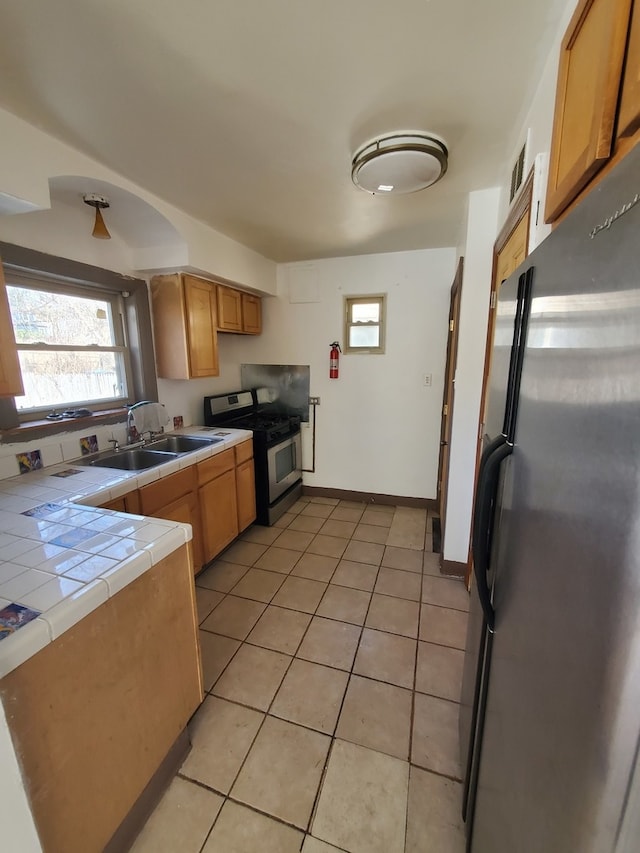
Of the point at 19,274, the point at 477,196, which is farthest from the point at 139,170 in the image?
the point at 477,196

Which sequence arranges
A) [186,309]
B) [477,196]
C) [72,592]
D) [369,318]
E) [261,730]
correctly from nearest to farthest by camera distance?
1. [72,592]
2. [261,730]
3. [477,196]
4. [186,309]
5. [369,318]

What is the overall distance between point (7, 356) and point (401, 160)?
1835mm

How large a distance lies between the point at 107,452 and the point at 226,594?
3.93 feet

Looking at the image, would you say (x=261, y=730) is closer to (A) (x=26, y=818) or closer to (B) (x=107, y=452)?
(A) (x=26, y=818)

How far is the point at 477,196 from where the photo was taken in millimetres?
1989

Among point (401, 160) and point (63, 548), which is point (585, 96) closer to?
point (401, 160)

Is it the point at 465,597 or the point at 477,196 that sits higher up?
the point at 477,196

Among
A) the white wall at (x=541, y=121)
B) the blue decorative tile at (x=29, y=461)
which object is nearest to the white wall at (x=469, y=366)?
the white wall at (x=541, y=121)

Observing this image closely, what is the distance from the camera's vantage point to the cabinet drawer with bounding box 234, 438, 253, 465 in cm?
277

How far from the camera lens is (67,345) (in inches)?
85.0

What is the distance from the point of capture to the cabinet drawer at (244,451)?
277 cm

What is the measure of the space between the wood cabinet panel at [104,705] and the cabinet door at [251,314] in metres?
2.52

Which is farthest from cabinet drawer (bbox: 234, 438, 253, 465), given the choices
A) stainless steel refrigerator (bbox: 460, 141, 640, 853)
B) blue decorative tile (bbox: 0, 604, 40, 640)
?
stainless steel refrigerator (bbox: 460, 141, 640, 853)

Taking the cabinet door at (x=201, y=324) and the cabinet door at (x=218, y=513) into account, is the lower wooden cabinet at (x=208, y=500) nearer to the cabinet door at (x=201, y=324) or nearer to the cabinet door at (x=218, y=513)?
the cabinet door at (x=218, y=513)
